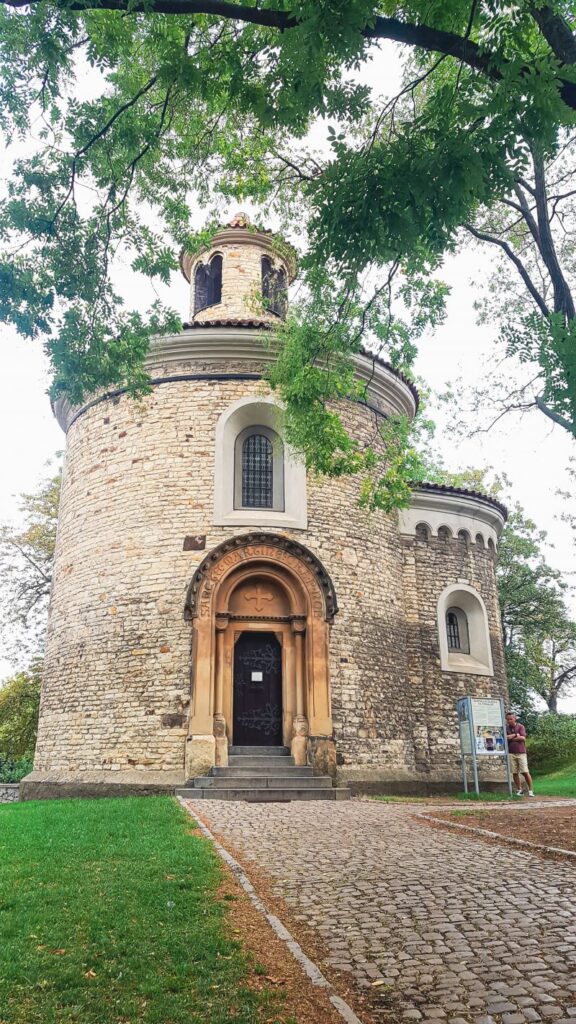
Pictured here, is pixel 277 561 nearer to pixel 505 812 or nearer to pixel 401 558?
pixel 401 558

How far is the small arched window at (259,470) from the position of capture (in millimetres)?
14648

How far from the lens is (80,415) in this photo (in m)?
15.9

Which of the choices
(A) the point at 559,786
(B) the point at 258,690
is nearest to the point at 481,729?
(B) the point at 258,690

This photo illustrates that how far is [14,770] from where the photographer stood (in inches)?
858

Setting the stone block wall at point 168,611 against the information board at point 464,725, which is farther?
the information board at point 464,725

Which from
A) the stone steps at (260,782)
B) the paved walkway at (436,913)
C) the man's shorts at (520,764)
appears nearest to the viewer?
the paved walkway at (436,913)

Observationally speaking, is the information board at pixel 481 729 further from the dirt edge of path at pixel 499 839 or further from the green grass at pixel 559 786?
the dirt edge of path at pixel 499 839

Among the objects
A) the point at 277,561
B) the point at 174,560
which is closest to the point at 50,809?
the point at 174,560

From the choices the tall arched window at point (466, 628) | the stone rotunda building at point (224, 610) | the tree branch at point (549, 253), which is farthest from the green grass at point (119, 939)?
the tall arched window at point (466, 628)

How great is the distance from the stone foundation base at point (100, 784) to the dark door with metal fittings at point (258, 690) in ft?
5.14

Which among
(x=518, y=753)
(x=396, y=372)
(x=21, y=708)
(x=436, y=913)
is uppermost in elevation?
(x=396, y=372)

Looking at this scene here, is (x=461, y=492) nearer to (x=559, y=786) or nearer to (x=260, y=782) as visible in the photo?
(x=559, y=786)

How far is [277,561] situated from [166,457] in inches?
119

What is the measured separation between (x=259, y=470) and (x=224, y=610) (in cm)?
315
